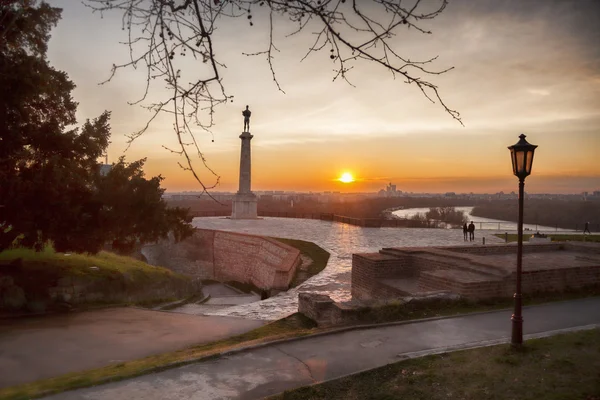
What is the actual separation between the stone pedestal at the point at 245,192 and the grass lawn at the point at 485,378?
103 ft

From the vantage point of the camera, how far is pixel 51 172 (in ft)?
33.2

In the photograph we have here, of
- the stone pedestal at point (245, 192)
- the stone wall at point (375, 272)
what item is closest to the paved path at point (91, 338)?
the stone wall at point (375, 272)

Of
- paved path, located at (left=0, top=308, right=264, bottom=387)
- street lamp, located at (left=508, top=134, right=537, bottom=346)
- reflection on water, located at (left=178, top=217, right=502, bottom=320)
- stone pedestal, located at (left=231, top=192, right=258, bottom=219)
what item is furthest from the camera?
stone pedestal, located at (left=231, top=192, right=258, bottom=219)

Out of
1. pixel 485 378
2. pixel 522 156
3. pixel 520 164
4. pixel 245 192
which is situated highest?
pixel 522 156

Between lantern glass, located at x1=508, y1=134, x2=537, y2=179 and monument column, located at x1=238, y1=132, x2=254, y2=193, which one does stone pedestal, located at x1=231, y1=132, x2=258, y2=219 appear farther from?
lantern glass, located at x1=508, y1=134, x2=537, y2=179

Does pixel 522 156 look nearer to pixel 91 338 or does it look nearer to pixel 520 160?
pixel 520 160

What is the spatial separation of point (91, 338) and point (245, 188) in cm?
2823

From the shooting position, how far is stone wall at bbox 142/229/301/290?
17.5 metres

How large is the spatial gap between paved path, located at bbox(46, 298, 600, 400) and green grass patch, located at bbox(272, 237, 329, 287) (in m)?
7.80

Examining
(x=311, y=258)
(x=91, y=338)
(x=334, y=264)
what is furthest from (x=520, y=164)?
(x=311, y=258)

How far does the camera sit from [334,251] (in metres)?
19.9

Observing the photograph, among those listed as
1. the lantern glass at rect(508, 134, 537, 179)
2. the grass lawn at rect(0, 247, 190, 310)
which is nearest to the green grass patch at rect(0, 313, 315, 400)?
the lantern glass at rect(508, 134, 537, 179)

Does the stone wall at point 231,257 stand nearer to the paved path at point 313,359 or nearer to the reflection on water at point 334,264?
the reflection on water at point 334,264

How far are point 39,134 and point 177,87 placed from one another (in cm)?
932
